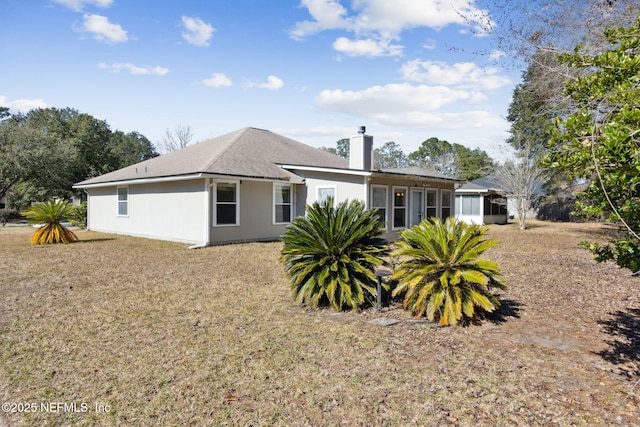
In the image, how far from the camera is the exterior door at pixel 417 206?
1648cm

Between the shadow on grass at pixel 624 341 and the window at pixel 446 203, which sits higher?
Result: the window at pixel 446 203

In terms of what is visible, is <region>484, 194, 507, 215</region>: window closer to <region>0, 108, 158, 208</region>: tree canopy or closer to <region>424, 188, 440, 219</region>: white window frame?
<region>424, 188, 440, 219</region>: white window frame

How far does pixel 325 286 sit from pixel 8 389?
3.88 metres

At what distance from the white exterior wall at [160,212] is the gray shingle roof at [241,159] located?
0.59 metres

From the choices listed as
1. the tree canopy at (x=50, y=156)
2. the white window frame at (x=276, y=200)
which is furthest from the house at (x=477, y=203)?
the tree canopy at (x=50, y=156)

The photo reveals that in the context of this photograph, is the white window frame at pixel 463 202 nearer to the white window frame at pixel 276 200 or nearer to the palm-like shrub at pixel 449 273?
the white window frame at pixel 276 200

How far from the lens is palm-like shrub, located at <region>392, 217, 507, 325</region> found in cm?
512

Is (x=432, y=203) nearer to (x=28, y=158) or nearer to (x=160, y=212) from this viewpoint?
(x=160, y=212)

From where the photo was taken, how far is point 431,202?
17.6m

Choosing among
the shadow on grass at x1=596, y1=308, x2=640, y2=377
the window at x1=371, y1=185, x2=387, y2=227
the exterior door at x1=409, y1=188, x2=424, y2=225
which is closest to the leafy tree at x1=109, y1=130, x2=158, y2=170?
the window at x1=371, y1=185, x2=387, y2=227

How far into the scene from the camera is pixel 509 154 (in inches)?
948

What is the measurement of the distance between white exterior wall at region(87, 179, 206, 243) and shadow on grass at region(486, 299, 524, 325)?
34.0 ft

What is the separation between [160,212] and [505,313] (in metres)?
13.8

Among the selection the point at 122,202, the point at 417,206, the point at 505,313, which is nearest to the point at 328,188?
the point at 417,206
